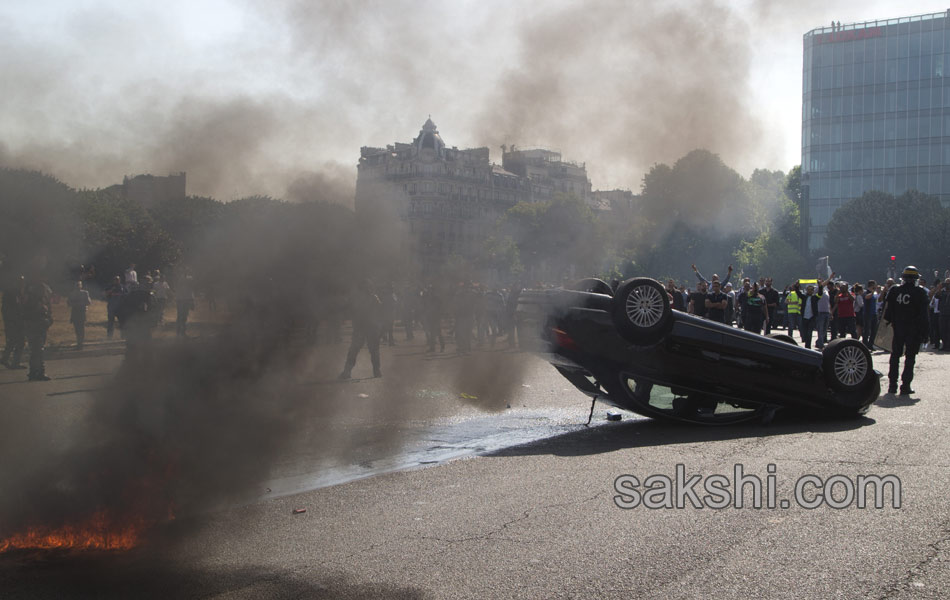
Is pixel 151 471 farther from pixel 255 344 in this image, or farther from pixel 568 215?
pixel 568 215

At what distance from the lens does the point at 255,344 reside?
8.14 meters

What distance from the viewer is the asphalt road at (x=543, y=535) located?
449 cm

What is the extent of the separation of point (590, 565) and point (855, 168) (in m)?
89.2

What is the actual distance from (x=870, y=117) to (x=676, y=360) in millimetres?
80371

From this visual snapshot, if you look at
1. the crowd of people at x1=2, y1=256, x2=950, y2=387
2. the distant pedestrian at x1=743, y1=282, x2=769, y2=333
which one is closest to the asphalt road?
the crowd of people at x1=2, y1=256, x2=950, y2=387

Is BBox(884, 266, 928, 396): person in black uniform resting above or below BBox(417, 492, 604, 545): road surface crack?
above

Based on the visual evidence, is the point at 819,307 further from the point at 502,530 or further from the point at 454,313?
the point at 502,530

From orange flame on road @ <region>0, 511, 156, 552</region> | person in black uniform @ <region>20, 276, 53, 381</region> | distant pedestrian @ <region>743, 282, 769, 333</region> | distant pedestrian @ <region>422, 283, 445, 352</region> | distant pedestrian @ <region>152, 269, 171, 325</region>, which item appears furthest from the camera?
distant pedestrian @ <region>743, 282, 769, 333</region>

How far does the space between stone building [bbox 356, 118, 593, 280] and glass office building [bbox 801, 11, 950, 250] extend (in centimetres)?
5906

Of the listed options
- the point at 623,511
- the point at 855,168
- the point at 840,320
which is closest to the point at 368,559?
the point at 623,511

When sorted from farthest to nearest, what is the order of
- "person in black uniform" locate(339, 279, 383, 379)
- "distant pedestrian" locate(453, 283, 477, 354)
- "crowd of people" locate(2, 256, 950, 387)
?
"distant pedestrian" locate(453, 283, 477, 354)
"person in black uniform" locate(339, 279, 383, 379)
"crowd of people" locate(2, 256, 950, 387)

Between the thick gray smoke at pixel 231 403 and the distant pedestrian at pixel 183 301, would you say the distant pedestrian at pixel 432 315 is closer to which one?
the thick gray smoke at pixel 231 403

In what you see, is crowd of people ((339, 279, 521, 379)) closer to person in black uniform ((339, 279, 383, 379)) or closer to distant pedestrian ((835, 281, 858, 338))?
person in black uniform ((339, 279, 383, 379))

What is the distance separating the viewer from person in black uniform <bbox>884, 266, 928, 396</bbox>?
12.5 meters
